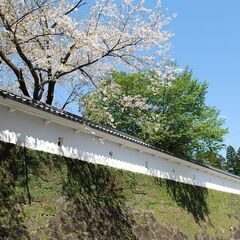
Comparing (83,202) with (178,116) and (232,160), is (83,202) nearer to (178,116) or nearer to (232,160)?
(178,116)

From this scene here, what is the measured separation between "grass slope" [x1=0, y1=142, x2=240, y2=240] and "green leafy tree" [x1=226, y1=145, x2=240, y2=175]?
4083 cm

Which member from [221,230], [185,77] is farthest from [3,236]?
[185,77]

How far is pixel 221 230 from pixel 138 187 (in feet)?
26.4

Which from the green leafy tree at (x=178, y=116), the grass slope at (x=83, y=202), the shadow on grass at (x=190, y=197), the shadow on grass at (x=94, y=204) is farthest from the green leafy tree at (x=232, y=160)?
the shadow on grass at (x=94, y=204)

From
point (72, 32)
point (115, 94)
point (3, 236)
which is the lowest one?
point (3, 236)

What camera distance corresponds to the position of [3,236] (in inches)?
312

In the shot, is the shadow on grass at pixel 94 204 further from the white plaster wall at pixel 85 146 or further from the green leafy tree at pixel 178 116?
the green leafy tree at pixel 178 116

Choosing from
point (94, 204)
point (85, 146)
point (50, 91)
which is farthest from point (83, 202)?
point (50, 91)

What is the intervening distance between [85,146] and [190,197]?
28.2 ft

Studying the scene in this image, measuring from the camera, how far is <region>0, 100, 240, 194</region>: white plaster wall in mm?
9359

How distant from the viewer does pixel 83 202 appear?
10836mm

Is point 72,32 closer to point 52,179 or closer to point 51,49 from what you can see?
point 51,49

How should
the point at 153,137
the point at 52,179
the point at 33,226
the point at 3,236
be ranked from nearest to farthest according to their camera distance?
the point at 3,236 → the point at 33,226 → the point at 52,179 → the point at 153,137

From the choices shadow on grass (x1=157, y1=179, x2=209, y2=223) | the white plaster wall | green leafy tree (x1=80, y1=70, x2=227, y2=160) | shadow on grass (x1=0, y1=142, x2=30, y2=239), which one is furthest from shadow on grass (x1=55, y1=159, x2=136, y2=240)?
green leafy tree (x1=80, y1=70, x2=227, y2=160)
